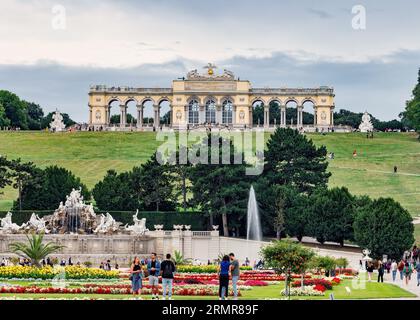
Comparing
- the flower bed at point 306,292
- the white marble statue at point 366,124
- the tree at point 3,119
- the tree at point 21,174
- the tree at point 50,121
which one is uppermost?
the tree at point 50,121

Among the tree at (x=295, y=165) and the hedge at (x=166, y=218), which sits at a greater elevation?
the tree at (x=295, y=165)

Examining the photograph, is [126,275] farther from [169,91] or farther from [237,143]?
[169,91]

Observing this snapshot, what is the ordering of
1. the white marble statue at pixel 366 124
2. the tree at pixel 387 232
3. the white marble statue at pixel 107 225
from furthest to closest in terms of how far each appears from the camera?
the white marble statue at pixel 366 124, the white marble statue at pixel 107 225, the tree at pixel 387 232

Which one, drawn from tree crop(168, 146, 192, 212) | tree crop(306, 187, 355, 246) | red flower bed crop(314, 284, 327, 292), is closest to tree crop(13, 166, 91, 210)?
tree crop(168, 146, 192, 212)

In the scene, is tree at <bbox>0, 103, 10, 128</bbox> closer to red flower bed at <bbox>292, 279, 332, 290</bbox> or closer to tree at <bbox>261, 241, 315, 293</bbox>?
red flower bed at <bbox>292, 279, 332, 290</bbox>

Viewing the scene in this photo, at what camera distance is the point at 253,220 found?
5625cm

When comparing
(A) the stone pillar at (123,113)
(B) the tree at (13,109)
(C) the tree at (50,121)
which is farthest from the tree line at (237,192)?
(C) the tree at (50,121)

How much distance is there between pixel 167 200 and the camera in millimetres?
61312

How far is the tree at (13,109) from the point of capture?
11512 centimetres

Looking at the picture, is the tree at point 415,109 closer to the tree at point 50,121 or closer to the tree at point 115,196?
the tree at point 115,196

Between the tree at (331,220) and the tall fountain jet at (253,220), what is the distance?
160 inches

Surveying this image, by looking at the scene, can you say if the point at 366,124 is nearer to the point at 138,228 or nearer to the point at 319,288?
the point at 138,228

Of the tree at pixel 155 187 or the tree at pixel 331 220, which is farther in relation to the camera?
the tree at pixel 155 187
